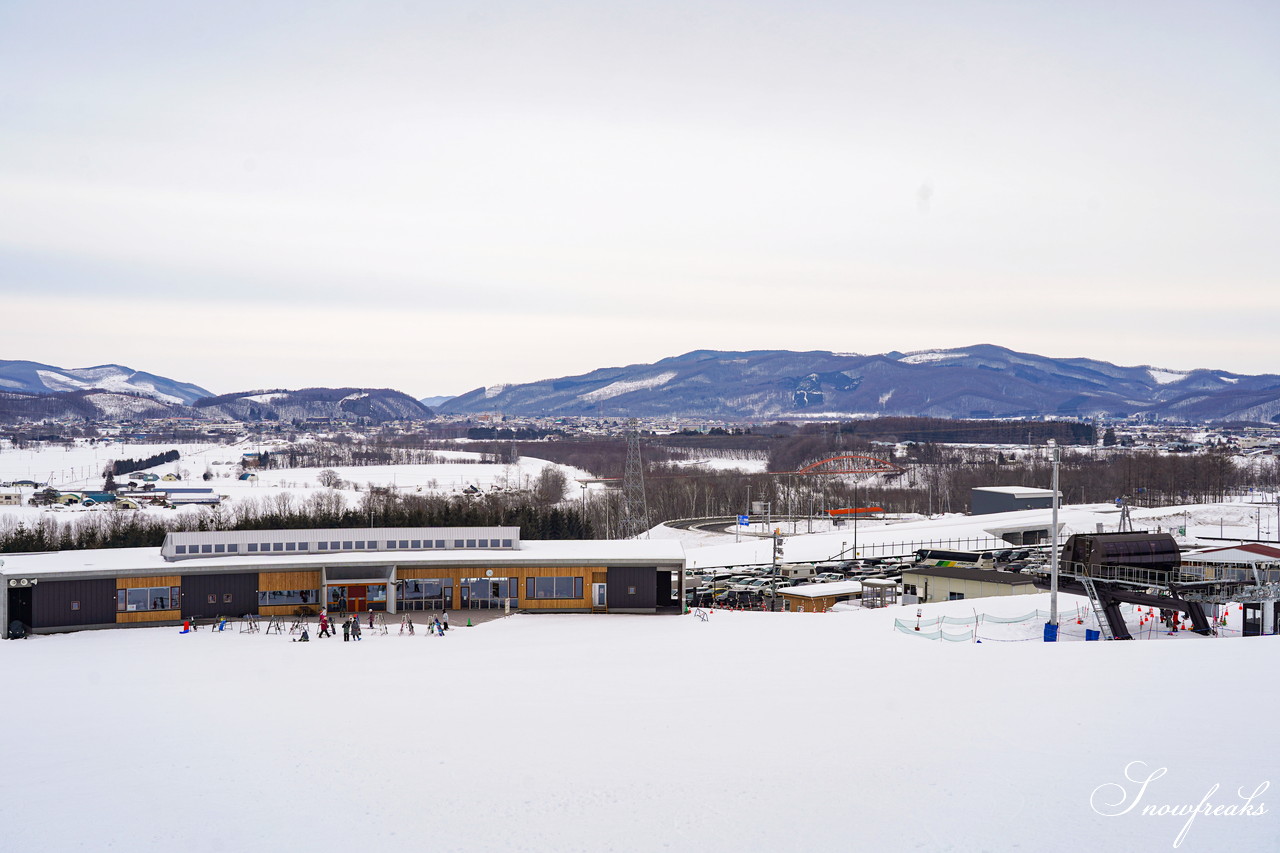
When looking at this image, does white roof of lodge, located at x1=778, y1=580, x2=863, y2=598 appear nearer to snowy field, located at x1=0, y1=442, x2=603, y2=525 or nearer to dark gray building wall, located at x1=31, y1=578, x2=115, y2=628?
dark gray building wall, located at x1=31, y1=578, x2=115, y2=628

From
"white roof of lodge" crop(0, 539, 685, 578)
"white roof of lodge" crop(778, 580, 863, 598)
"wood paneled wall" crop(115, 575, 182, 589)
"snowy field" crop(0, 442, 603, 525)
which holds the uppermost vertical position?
"white roof of lodge" crop(0, 539, 685, 578)

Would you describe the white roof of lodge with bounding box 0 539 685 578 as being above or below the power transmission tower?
above

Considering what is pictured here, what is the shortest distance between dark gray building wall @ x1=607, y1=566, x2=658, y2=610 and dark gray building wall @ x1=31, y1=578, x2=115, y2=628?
44.5 ft

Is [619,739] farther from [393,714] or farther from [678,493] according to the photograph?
[678,493]

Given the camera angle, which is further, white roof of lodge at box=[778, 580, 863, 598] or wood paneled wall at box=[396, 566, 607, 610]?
white roof of lodge at box=[778, 580, 863, 598]

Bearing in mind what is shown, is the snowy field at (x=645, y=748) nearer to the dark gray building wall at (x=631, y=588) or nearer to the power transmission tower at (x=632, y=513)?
the dark gray building wall at (x=631, y=588)

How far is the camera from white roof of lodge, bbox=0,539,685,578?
25688mm

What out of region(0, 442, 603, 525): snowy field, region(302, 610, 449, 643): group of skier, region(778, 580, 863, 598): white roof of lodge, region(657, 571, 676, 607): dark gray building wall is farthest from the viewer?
region(0, 442, 603, 525): snowy field

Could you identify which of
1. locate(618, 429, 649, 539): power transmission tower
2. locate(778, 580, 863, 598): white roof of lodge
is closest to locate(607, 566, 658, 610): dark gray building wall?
locate(778, 580, 863, 598): white roof of lodge

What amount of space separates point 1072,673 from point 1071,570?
10.1 meters

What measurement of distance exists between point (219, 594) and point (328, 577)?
9.57ft

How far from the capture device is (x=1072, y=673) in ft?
56.6

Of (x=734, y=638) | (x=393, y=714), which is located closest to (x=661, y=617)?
(x=734, y=638)

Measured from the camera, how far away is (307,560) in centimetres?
2734
